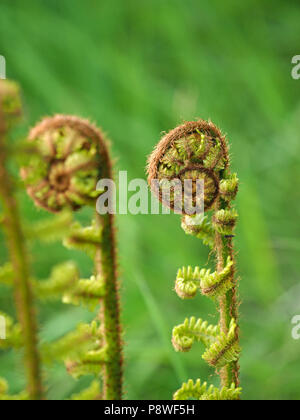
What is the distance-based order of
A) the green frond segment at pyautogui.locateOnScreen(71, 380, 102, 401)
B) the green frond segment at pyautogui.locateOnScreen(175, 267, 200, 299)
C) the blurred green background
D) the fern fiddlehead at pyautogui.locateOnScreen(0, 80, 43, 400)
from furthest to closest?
the blurred green background, the green frond segment at pyautogui.locateOnScreen(175, 267, 200, 299), the green frond segment at pyautogui.locateOnScreen(71, 380, 102, 401), the fern fiddlehead at pyautogui.locateOnScreen(0, 80, 43, 400)

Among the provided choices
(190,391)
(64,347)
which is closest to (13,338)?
(64,347)

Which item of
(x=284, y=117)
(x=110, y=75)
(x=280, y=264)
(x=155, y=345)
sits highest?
(x=110, y=75)

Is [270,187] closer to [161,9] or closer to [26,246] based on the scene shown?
[161,9]

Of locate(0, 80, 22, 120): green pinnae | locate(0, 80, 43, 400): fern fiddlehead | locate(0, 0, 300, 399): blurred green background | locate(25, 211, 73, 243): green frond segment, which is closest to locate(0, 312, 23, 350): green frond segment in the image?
locate(0, 80, 43, 400): fern fiddlehead

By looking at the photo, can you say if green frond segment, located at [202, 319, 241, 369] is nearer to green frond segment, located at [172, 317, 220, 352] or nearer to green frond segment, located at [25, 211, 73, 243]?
green frond segment, located at [172, 317, 220, 352]

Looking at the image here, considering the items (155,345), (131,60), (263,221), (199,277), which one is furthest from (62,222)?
(131,60)

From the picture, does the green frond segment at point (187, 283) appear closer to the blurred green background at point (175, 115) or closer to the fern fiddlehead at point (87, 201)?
the fern fiddlehead at point (87, 201)

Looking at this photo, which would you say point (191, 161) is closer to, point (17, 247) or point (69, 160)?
point (69, 160)
